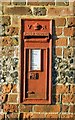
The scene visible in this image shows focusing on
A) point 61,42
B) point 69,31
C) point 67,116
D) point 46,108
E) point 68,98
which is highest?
point 69,31

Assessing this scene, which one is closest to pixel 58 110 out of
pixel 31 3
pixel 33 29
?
pixel 33 29

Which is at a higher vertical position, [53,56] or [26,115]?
[53,56]

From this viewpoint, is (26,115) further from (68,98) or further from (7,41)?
(7,41)

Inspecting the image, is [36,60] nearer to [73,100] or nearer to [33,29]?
[33,29]

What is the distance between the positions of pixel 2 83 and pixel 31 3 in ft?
3.51

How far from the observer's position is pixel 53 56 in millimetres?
4012

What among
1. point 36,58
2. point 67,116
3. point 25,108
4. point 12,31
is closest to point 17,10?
point 12,31

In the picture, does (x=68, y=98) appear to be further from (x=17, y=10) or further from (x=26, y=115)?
(x=17, y=10)

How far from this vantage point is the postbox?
156 inches

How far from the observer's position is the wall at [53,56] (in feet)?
13.1

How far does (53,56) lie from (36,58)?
0.22 meters

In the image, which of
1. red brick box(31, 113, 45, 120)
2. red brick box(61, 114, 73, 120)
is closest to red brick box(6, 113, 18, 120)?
red brick box(31, 113, 45, 120)

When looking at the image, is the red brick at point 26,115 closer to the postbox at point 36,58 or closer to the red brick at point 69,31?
the postbox at point 36,58

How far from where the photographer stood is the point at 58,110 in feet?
13.4
